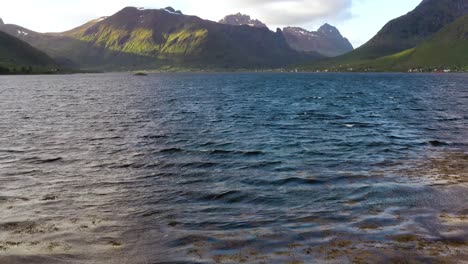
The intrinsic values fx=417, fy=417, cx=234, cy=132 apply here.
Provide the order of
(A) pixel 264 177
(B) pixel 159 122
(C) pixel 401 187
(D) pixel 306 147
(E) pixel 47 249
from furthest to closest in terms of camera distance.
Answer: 1. (B) pixel 159 122
2. (D) pixel 306 147
3. (A) pixel 264 177
4. (C) pixel 401 187
5. (E) pixel 47 249

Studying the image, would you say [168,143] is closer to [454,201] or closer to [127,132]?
[127,132]

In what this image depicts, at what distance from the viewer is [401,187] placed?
25.2 meters

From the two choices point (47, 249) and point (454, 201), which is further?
point (454, 201)

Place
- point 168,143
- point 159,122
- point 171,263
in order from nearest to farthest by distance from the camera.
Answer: point 171,263, point 168,143, point 159,122

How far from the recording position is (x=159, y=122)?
196 ft

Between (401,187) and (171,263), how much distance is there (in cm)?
1598

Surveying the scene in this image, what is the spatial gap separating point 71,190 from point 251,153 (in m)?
16.5

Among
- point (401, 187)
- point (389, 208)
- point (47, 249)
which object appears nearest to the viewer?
point (47, 249)

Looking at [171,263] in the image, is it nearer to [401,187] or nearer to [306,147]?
[401,187]

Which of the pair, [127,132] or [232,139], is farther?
[127,132]

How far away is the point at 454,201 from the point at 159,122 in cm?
4398

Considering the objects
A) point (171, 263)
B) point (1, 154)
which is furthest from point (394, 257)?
point (1, 154)

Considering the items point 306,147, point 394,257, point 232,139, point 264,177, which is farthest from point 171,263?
point 232,139

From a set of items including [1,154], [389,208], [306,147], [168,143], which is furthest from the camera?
[168,143]
